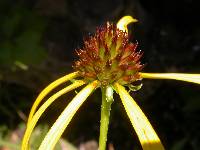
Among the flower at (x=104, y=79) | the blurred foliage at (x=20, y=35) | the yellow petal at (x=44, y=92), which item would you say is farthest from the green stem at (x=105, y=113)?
the blurred foliage at (x=20, y=35)

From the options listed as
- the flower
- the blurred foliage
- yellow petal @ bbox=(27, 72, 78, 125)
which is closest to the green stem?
the flower

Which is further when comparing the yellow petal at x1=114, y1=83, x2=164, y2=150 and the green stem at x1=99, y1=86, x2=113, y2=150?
the green stem at x1=99, y1=86, x2=113, y2=150

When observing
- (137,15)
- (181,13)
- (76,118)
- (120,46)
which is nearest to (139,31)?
(137,15)

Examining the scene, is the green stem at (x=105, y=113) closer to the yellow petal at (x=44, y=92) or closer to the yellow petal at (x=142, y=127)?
the yellow petal at (x=142, y=127)

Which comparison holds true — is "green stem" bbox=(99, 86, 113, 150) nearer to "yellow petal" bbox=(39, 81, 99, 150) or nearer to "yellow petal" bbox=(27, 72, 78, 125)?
"yellow petal" bbox=(39, 81, 99, 150)

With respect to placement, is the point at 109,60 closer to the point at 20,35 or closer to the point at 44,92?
the point at 44,92

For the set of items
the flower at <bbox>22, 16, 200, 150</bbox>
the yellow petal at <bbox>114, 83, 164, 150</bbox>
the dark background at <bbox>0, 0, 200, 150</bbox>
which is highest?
the dark background at <bbox>0, 0, 200, 150</bbox>

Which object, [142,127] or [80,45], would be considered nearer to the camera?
[142,127]

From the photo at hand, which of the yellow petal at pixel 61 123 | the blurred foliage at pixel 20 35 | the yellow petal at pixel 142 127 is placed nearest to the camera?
the yellow petal at pixel 142 127

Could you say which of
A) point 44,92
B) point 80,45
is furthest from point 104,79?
point 80,45
